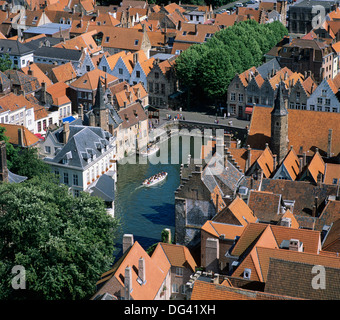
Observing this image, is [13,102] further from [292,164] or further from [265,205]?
[265,205]

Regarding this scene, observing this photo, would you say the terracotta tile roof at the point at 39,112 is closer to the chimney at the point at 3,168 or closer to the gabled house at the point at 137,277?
the chimney at the point at 3,168

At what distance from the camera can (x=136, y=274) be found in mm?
56844

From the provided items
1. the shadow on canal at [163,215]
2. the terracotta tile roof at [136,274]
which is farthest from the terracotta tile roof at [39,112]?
the terracotta tile roof at [136,274]

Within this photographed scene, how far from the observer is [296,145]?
286 feet

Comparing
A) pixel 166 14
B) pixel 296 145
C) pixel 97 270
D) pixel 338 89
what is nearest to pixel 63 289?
pixel 97 270

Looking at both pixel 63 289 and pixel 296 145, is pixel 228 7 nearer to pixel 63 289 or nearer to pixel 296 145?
pixel 296 145

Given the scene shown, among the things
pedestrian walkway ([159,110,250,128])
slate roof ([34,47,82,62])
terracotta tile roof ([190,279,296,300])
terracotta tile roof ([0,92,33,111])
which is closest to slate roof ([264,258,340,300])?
terracotta tile roof ([190,279,296,300])

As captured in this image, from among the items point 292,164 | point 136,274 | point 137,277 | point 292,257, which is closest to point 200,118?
point 292,164

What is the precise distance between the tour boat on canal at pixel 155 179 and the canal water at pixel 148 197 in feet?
1.97

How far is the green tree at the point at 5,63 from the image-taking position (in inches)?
4665

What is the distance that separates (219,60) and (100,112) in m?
30.2

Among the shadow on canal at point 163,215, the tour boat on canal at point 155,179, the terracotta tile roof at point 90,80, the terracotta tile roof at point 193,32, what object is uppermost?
the terracotta tile roof at point 193,32

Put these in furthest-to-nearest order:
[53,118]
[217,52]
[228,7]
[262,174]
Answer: [228,7]
[217,52]
[53,118]
[262,174]
